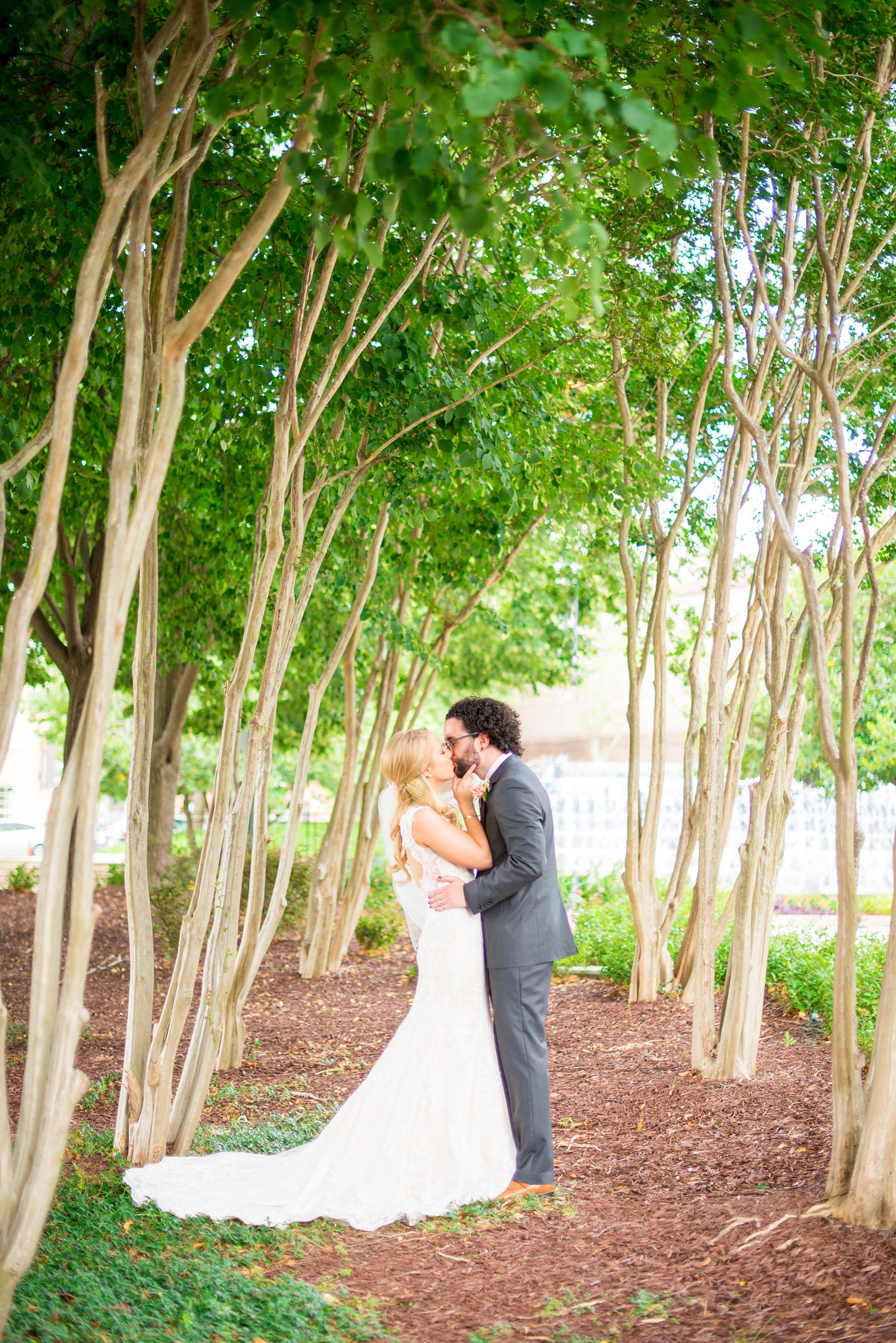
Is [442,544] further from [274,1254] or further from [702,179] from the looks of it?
[274,1254]

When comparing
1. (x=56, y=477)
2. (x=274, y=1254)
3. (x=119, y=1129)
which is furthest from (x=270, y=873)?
(x=56, y=477)

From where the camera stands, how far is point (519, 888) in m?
4.28

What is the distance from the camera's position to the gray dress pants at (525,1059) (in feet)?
13.5

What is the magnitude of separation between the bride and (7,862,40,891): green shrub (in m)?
12.3

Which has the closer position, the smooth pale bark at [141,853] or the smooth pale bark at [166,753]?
the smooth pale bark at [141,853]

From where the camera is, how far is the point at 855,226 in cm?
510

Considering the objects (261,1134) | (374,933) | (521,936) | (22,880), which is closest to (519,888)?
(521,936)

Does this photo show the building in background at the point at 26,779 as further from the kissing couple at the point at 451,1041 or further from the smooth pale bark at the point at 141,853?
the kissing couple at the point at 451,1041

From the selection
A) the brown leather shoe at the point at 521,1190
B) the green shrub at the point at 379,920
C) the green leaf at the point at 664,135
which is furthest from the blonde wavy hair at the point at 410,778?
the green shrub at the point at 379,920

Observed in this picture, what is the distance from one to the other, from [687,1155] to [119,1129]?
2.35 metres

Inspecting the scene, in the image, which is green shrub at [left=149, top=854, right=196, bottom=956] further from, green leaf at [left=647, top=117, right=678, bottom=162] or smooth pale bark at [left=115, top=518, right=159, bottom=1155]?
green leaf at [left=647, top=117, right=678, bottom=162]

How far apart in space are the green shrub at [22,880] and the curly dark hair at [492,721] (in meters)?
12.5

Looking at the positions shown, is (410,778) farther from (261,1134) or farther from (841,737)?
(261,1134)

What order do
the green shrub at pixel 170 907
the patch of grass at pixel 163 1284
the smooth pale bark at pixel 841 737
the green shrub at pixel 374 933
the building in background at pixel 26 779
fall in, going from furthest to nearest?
1. the building in background at pixel 26 779
2. the green shrub at pixel 374 933
3. the green shrub at pixel 170 907
4. the smooth pale bark at pixel 841 737
5. the patch of grass at pixel 163 1284
